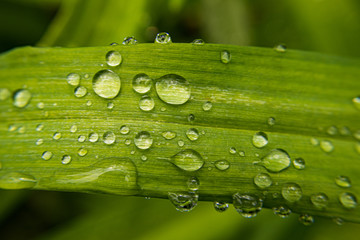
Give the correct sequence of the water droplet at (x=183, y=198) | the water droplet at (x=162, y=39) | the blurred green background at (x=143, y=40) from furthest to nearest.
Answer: the blurred green background at (x=143, y=40)
the water droplet at (x=162, y=39)
the water droplet at (x=183, y=198)

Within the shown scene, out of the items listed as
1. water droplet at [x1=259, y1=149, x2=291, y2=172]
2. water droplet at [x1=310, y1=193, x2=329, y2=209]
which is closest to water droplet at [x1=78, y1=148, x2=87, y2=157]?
water droplet at [x1=259, y1=149, x2=291, y2=172]

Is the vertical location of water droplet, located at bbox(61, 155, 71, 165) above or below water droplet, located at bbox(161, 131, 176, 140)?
below

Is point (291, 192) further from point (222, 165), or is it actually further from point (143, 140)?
point (143, 140)

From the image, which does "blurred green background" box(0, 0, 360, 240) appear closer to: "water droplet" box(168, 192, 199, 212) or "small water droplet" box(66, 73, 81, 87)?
"small water droplet" box(66, 73, 81, 87)

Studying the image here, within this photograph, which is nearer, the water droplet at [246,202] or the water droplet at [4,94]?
the water droplet at [246,202]

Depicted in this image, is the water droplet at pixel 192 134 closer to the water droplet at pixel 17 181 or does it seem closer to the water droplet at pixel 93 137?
the water droplet at pixel 93 137

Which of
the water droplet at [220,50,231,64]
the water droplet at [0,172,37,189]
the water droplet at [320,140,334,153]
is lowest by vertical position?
the water droplet at [0,172,37,189]

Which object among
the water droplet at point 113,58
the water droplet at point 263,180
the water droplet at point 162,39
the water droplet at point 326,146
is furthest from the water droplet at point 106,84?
the water droplet at point 326,146
